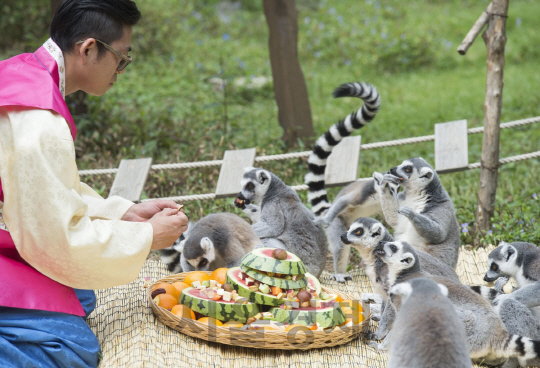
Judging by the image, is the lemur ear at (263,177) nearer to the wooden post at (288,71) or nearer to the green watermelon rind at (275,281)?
the green watermelon rind at (275,281)

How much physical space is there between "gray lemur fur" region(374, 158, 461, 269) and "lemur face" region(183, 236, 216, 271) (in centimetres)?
137

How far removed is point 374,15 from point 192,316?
35.4 feet

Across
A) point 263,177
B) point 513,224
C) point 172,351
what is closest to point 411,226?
Result: point 263,177

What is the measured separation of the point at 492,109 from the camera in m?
4.90

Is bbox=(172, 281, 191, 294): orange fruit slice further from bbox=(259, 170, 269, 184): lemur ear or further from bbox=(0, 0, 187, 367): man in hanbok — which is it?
bbox=(259, 170, 269, 184): lemur ear

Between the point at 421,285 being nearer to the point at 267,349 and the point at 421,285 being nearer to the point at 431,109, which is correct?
the point at 267,349

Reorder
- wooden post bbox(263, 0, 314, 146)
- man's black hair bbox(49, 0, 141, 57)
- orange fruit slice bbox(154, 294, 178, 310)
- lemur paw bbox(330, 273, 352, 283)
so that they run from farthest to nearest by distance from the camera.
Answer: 1. wooden post bbox(263, 0, 314, 146)
2. lemur paw bbox(330, 273, 352, 283)
3. orange fruit slice bbox(154, 294, 178, 310)
4. man's black hair bbox(49, 0, 141, 57)

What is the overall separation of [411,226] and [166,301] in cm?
198

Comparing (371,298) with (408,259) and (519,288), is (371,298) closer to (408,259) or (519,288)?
(408,259)

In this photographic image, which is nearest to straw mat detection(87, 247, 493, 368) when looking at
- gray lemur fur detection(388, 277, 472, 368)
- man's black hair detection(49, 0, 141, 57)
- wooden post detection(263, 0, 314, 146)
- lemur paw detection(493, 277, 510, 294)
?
gray lemur fur detection(388, 277, 472, 368)

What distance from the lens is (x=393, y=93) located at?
32.4 ft

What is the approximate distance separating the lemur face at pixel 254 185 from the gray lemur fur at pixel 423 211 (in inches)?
37.2

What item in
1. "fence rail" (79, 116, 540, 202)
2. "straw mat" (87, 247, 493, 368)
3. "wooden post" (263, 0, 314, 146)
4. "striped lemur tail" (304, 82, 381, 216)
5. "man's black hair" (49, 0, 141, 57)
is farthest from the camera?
"wooden post" (263, 0, 314, 146)

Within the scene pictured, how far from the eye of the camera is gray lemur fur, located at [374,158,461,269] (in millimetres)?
4062
